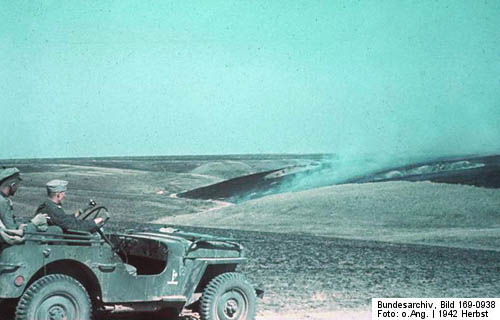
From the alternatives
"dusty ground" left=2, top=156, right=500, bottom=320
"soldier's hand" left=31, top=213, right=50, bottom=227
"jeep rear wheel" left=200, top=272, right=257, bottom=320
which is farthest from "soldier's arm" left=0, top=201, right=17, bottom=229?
"dusty ground" left=2, top=156, right=500, bottom=320

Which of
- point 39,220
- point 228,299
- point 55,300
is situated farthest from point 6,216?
point 228,299

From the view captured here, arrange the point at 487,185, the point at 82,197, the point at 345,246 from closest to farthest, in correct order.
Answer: the point at 345,246, the point at 487,185, the point at 82,197

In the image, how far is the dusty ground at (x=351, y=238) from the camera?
12914 mm

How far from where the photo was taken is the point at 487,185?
39.5 m

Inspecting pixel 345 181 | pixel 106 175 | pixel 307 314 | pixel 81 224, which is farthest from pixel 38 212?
pixel 106 175

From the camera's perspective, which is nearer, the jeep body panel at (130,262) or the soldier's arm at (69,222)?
the jeep body panel at (130,262)

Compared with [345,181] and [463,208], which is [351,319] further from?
[345,181]

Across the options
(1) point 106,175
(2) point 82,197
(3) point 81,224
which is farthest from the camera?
(1) point 106,175

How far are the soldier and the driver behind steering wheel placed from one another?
5.2 inches

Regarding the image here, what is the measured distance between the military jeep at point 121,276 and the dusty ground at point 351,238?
2.84 feet

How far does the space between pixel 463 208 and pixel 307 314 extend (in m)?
26.1
